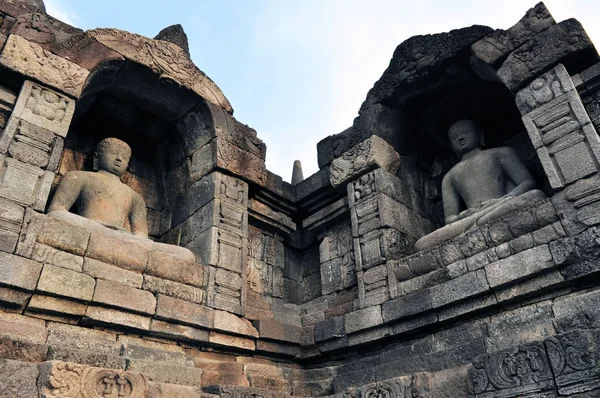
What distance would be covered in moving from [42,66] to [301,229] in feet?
15.4

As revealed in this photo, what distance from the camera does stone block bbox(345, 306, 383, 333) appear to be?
6.23 metres

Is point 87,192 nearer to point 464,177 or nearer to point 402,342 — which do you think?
point 402,342

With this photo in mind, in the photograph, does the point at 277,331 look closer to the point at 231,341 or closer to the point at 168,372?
the point at 231,341

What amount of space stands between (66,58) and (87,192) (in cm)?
177

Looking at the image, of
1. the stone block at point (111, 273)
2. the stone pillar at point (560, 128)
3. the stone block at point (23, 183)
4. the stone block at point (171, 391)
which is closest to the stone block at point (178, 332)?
the stone block at point (111, 273)

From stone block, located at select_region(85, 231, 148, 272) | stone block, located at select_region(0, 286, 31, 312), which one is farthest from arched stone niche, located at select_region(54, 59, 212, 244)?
stone block, located at select_region(0, 286, 31, 312)

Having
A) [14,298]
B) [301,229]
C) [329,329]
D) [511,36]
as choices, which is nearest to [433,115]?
[511,36]

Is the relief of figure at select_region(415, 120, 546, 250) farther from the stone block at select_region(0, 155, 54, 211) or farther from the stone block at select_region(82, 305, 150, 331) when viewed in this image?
the stone block at select_region(0, 155, 54, 211)

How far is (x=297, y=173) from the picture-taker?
12.9 metres

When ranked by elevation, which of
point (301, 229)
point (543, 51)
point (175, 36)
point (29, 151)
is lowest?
point (29, 151)

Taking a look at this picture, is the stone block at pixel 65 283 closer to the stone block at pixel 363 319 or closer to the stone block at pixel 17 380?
the stone block at pixel 17 380

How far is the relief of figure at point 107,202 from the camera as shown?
20.5 ft

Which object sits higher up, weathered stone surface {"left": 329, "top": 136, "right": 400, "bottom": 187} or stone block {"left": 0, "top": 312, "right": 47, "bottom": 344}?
weathered stone surface {"left": 329, "top": 136, "right": 400, "bottom": 187}

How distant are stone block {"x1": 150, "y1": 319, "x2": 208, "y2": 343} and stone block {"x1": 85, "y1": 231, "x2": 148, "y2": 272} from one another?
2.37 feet
